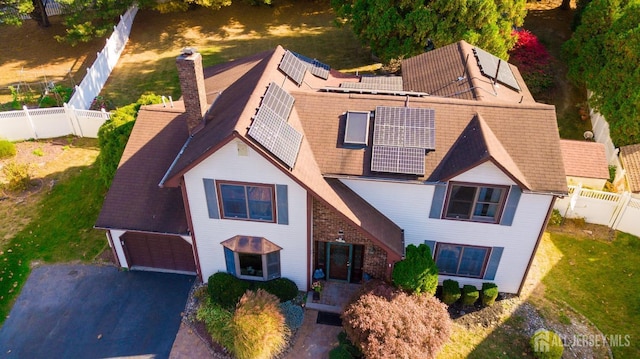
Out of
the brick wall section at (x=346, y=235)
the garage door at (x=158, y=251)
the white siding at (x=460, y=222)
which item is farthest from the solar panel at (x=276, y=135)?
the garage door at (x=158, y=251)

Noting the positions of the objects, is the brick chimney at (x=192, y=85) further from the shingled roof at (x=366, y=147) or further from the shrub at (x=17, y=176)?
the shrub at (x=17, y=176)

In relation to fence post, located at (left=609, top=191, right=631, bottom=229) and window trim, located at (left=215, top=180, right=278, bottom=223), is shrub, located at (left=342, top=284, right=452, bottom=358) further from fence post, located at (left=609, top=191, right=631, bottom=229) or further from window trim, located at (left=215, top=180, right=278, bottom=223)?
fence post, located at (left=609, top=191, right=631, bottom=229)

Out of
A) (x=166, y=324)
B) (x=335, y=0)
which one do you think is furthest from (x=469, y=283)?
(x=335, y=0)

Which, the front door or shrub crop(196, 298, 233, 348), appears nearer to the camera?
shrub crop(196, 298, 233, 348)

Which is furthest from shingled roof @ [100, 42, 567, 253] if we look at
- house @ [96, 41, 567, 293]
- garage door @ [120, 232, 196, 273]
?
garage door @ [120, 232, 196, 273]

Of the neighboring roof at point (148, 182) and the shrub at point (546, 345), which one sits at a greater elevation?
the neighboring roof at point (148, 182)

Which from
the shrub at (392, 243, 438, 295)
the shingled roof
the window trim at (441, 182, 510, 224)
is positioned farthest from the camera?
the shrub at (392, 243, 438, 295)

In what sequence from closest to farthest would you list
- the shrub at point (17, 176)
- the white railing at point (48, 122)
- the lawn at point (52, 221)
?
the lawn at point (52, 221) → the shrub at point (17, 176) → the white railing at point (48, 122)
